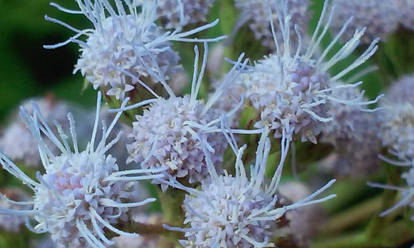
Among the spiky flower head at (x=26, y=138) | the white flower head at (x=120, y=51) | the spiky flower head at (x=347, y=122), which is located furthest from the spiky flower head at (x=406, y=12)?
the spiky flower head at (x=26, y=138)

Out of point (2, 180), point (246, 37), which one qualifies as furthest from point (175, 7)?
point (2, 180)

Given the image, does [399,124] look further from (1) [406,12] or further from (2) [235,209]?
(2) [235,209]

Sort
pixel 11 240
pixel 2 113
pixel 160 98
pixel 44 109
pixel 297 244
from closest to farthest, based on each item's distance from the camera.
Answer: pixel 160 98
pixel 297 244
pixel 11 240
pixel 44 109
pixel 2 113

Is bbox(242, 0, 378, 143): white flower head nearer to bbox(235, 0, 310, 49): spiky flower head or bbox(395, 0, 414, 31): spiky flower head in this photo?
bbox(235, 0, 310, 49): spiky flower head

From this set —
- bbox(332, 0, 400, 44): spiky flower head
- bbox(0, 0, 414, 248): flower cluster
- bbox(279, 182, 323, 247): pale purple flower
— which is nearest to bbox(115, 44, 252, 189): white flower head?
bbox(0, 0, 414, 248): flower cluster

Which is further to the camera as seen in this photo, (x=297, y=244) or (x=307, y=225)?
(x=307, y=225)

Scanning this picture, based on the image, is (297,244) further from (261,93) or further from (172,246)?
(261,93)

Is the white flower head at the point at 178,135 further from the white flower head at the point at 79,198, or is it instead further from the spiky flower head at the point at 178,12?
the spiky flower head at the point at 178,12
